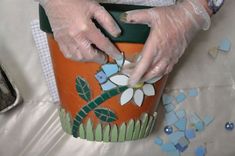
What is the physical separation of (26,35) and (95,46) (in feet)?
0.95

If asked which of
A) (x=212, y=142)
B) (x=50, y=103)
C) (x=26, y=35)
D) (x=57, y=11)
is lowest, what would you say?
(x=212, y=142)

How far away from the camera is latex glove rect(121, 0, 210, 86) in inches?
22.9

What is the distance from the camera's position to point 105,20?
55 centimetres

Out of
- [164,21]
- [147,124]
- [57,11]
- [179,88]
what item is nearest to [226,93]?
[179,88]

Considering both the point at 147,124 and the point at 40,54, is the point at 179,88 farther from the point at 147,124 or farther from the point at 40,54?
the point at 40,54

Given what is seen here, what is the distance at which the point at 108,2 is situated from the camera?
0.67 meters

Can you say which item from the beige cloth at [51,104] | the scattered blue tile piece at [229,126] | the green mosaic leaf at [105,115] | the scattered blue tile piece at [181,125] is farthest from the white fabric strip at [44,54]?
the scattered blue tile piece at [229,126]

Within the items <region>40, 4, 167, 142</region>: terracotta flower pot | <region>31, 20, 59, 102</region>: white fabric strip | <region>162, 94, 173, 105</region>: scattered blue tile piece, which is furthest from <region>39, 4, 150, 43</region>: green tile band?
<region>162, 94, 173, 105</region>: scattered blue tile piece

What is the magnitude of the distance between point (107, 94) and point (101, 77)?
35 mm

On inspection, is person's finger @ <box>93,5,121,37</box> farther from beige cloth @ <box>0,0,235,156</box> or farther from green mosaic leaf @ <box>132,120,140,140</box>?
beige cloth @ <box>0,0,235,156</box>

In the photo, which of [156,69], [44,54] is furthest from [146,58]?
[44,54]

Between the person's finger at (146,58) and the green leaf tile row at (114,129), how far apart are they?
0.12 m

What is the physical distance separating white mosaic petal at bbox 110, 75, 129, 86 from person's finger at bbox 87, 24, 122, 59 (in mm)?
48

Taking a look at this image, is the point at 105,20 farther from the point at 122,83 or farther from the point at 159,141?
the point at 159,141
